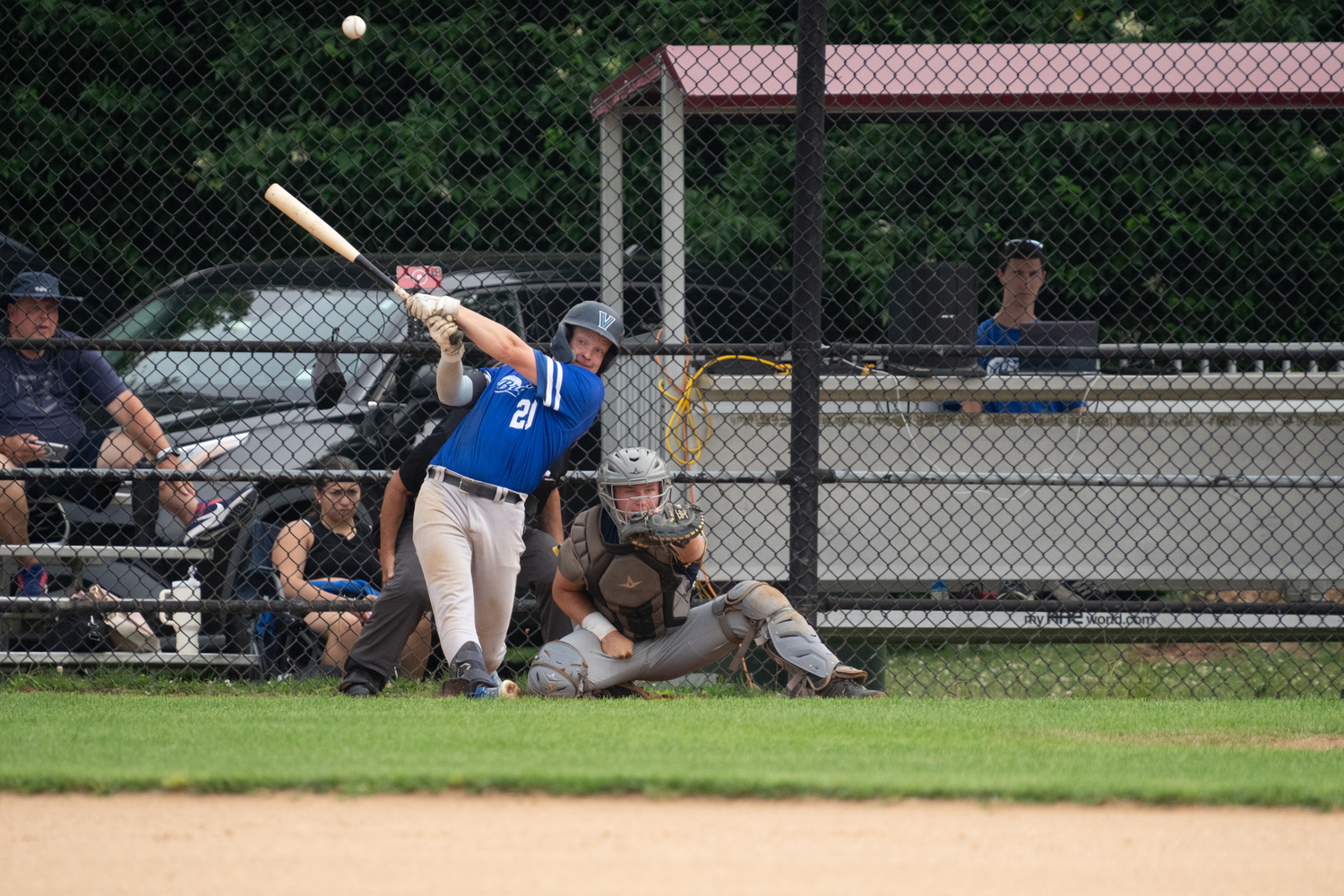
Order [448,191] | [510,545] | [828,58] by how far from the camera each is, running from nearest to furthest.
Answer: [510,545]
[828,58]
[448,191]

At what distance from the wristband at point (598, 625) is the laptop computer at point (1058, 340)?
85.4 inches

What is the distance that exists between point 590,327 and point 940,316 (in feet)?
5.03

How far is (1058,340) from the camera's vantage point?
6.01 metres

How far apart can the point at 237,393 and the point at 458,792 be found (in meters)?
3.75

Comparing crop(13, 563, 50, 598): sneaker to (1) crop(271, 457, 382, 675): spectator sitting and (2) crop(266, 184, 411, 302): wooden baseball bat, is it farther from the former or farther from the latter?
(2) crop(266, 184, 411, 302): wooden baseball bat

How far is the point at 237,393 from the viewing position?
645cm

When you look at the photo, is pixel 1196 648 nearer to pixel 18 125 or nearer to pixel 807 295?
pixel 807 295

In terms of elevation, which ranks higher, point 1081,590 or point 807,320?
point 807,320

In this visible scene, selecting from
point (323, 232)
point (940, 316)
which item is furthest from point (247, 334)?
point (940, 316)

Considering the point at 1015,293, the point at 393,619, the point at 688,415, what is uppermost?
the point at 1015,293

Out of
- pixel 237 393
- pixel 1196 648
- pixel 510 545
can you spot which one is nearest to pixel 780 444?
pixel 510 545

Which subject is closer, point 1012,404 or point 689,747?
point 689,747

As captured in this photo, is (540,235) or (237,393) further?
(540,235)

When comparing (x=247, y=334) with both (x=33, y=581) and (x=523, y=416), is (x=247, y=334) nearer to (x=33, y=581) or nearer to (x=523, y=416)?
(x=33, y=581)
